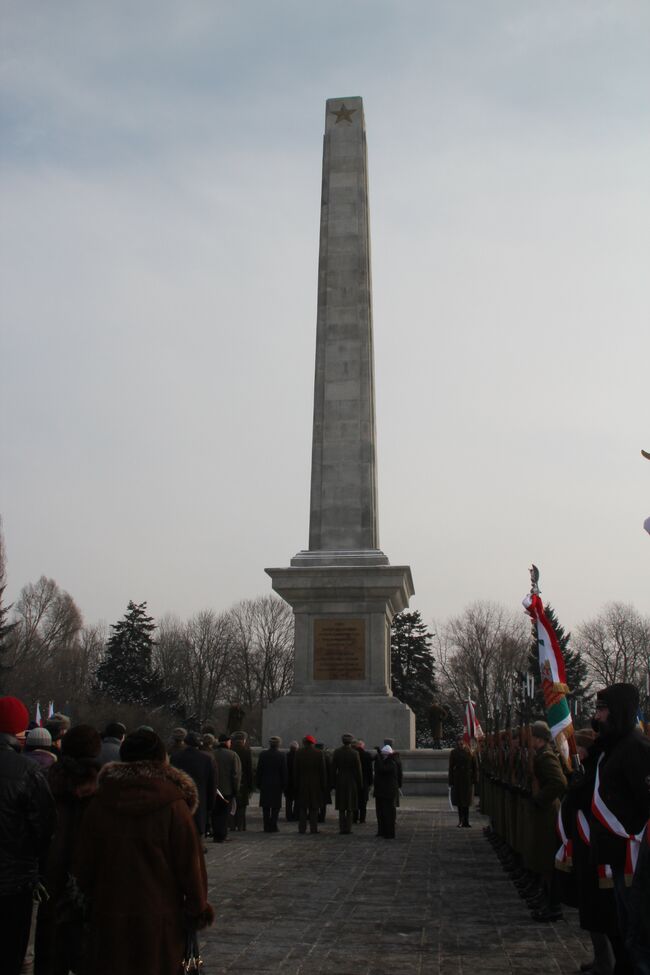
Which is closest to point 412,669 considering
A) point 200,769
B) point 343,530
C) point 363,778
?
point 343,530

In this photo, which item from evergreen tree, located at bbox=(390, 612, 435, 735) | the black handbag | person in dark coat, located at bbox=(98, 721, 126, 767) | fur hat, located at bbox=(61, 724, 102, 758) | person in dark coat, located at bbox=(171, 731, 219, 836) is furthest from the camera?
evergreen tree, located at bbox=(390, 612, 435, 735)

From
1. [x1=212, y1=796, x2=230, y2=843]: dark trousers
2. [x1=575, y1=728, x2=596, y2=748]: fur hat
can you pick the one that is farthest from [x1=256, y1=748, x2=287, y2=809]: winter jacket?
[x1=575, y1=728, x2=596, y2=748]: fur hat

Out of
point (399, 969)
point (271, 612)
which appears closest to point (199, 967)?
point (399, 969)

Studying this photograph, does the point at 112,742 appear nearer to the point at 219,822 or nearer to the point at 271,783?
the point at 219,822

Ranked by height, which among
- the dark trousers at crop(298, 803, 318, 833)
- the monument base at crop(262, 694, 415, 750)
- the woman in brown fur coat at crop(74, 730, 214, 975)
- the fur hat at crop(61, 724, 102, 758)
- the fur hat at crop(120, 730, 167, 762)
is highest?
the monument base at crop(262, 694, 415, 750)

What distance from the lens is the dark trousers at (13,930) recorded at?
5125 mm

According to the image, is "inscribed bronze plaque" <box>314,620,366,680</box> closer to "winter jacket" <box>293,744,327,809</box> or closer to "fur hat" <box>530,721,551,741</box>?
"winter jacket" <box>293,744,327,809</box>

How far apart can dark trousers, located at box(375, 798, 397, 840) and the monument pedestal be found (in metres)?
6.07

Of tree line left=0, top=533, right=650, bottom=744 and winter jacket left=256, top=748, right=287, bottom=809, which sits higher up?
tree line left=0, top=533, right=650, bottom=744

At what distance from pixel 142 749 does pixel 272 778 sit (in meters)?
12.5

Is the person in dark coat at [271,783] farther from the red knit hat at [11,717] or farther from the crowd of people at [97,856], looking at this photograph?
the red knit hat at [11,717]

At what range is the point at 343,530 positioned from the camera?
23.7 metres

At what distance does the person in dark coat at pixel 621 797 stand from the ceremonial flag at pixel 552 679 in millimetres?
2865

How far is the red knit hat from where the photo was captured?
552 cm
